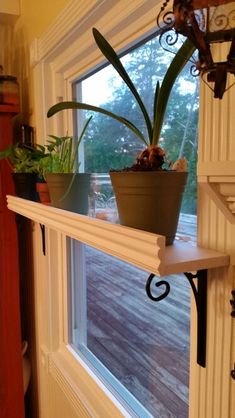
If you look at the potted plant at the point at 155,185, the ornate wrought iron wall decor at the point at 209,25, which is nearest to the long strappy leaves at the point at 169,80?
the potted plant at the point at 155,185

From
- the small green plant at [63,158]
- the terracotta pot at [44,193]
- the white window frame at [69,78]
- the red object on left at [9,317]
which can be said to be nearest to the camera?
the white window frame at [69,78]

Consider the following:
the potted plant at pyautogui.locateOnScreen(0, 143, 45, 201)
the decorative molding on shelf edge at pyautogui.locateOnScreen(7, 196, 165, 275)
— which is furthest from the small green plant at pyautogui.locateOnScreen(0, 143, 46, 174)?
the decorative molding on shelf edge at pyautogui.locateOnScreen(7, 196, 165, 275)

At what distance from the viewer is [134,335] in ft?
4.22

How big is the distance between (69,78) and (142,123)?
21.3 inches

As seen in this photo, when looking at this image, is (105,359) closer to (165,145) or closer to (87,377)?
(87,377)

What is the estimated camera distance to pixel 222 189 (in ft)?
1.65

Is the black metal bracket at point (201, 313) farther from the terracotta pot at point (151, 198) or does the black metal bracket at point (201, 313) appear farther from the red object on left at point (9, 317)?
the red object on left at point (9, 317)

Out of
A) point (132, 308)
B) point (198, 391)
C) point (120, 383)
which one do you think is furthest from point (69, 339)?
point (198, 391)

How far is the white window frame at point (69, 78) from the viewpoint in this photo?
1.01m

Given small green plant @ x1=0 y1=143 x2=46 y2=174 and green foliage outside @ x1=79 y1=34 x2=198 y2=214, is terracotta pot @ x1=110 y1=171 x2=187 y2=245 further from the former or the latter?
small green plant @ x1=0 y1=143 x2=46 y2=174

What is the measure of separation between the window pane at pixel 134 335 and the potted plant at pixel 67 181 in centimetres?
33

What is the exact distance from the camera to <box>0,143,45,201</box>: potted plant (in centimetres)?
136

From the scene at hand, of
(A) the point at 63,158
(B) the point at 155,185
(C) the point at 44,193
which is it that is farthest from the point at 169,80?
(C) the point at 44,193

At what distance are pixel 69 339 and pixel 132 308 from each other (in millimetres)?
495
